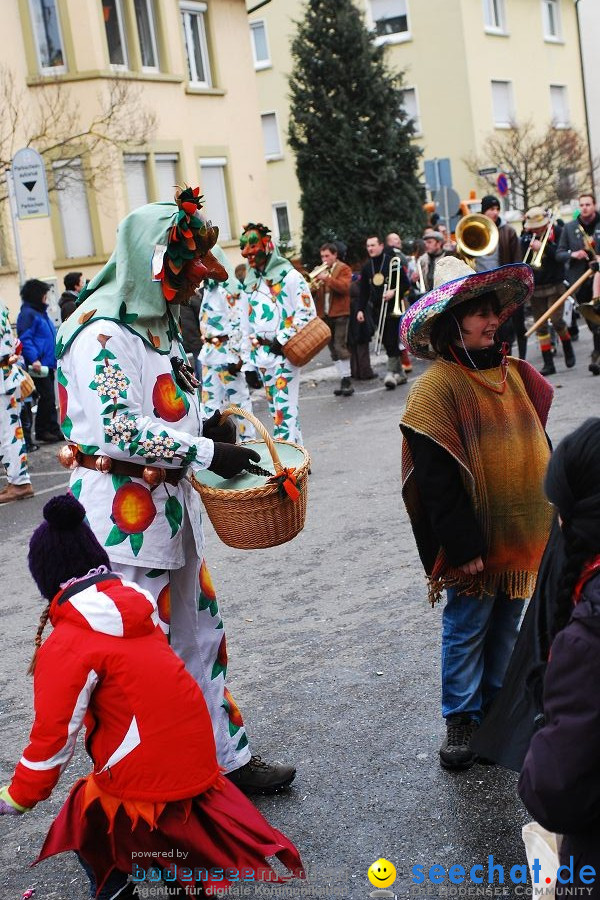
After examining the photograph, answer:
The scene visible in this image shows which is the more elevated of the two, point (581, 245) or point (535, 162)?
point (535, 162)

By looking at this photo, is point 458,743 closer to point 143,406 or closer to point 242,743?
point 242,743

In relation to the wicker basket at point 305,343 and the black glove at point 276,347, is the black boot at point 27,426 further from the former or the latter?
the wicker basket at point 305,343

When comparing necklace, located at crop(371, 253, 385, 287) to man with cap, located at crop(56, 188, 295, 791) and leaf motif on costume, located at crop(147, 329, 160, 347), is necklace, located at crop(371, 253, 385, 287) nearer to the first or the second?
man with cap, located at crop(56, 188, 295, 791)

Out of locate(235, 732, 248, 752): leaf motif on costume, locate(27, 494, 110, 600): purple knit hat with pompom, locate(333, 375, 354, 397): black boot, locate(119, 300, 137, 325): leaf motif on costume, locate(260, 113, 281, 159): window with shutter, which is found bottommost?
locate(235, 732, 248, 752): leaf motif on costume

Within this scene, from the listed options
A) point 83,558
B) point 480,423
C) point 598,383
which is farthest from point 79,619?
point 598,383

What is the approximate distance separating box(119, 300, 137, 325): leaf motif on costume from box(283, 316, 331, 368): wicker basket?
536 centimetres

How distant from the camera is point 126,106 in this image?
2155 centimetres

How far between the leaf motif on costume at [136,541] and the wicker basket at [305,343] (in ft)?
17.7

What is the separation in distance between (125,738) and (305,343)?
6.31 meters

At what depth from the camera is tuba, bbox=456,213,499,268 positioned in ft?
35.4

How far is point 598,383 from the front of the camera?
40.7 ft

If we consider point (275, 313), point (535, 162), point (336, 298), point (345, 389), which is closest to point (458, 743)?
point (275, 313)

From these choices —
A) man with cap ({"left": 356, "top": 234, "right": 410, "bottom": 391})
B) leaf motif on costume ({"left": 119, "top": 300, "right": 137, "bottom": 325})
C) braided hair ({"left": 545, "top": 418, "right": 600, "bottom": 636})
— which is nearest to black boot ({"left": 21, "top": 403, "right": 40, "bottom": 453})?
man with cap ({"left": 356, "top": 234, "right": 410, "bottom": 391})

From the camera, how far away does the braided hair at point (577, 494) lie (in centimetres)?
231
